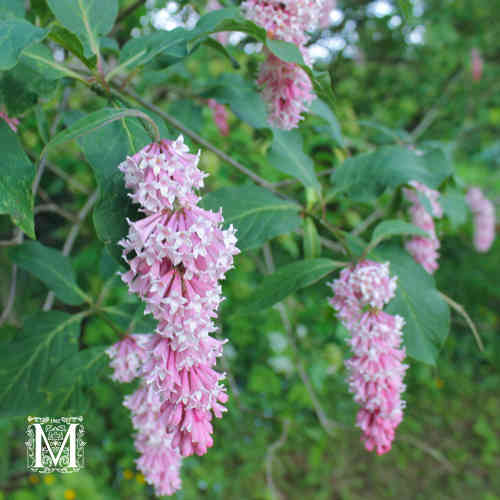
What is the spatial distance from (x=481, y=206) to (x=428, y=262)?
173 centimetres

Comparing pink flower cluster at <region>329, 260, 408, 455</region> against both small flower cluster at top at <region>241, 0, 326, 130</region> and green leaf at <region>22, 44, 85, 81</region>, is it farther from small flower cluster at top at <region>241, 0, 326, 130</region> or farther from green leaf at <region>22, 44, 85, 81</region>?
green leaf at <region>22, 44, 85, 81</region>

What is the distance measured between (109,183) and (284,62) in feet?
1.80

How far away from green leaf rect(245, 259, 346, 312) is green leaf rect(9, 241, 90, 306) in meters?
0.58

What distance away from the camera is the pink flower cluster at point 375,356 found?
94 cm

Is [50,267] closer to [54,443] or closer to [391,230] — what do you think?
[54,443]

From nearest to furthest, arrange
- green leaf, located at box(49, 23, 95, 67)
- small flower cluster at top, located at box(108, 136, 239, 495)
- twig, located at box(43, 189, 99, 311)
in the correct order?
small flower cluster at top, located at box(108, 136, 239, 495)
green leaf, located at box(49, 23, 95, 67)
twig, located at box(43, 189, 99, 311)

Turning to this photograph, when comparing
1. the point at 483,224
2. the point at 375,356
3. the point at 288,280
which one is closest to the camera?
the point at 375,356

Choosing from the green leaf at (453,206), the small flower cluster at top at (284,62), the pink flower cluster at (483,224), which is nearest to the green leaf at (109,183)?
the small flower cluster at top at (284,62)

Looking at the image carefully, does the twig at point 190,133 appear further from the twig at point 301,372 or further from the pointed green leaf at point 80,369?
the twig at point 301,372

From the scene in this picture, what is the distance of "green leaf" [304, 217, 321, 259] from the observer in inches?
46.6

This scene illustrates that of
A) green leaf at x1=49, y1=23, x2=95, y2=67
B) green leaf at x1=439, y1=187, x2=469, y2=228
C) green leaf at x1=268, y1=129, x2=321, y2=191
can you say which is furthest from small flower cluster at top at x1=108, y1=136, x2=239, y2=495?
green leaf at x1=439, y1=187, x2=469, y2=228

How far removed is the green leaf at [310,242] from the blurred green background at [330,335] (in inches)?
17.0

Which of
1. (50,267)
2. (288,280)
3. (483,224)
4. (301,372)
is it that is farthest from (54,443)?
(483,224)

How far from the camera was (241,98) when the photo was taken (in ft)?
4.13
